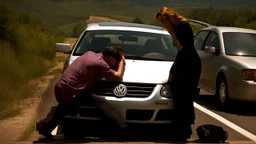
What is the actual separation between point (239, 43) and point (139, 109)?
570 centimetres

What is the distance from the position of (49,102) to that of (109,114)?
4.76 meters

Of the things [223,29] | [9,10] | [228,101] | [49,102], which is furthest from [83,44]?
[9,10]

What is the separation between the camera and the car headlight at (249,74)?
36.5 feet

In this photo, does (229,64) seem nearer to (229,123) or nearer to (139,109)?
(229,123)

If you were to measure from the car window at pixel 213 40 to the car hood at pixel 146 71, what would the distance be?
177 inches

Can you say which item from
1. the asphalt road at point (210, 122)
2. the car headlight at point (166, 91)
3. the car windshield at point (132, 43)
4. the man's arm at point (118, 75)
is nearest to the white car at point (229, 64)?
the asphalt road at point (210, 122)

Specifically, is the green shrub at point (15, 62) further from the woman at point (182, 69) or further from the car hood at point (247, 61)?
the car hood at point (247, 61)

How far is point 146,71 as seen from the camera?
8008 millimetres

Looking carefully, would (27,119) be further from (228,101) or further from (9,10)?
(9,10)

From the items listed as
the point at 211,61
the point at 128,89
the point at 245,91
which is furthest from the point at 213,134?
the point at 211,61

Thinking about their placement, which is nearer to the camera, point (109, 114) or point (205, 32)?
point (109, 114)

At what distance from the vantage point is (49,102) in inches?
473

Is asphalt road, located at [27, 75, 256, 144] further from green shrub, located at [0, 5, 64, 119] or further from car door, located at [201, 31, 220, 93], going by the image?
green shrub, located at [0, 5, 64, 119]

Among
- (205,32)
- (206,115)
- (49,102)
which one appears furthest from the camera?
(205,32)
